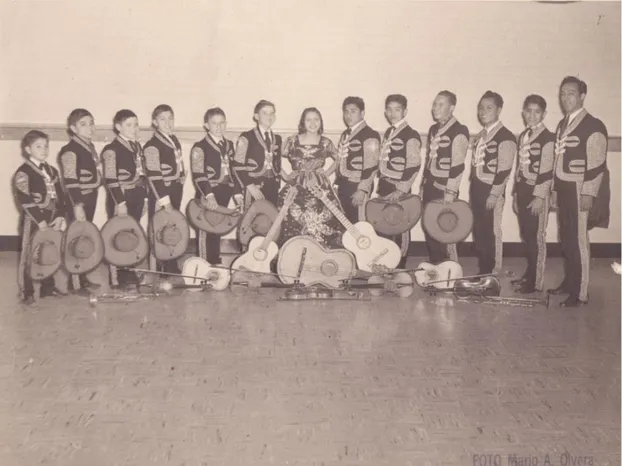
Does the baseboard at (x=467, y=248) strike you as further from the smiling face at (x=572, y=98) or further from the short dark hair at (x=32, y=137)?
the smiling face at (x=572, y=98)

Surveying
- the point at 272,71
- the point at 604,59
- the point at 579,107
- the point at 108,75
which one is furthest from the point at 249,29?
the point at 604,59

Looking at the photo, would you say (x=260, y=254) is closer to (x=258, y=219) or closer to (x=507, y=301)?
(x=258, y=219)

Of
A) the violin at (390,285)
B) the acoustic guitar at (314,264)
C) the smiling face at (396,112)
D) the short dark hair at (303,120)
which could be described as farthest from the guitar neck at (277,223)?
the smiling face at (396,112)

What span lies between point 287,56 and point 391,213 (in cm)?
137

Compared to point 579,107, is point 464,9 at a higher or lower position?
higher

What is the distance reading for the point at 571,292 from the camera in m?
4.88

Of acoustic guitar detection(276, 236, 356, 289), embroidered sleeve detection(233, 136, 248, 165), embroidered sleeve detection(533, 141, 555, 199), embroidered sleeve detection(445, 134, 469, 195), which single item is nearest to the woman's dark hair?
embroidered sleeve detection(233, 136, 248, 165)

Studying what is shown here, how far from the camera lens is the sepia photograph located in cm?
438

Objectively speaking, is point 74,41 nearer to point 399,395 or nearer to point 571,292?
point 399,395

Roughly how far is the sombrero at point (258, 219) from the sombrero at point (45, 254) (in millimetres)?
1226

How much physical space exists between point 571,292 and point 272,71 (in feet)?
8.59

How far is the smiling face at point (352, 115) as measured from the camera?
506 cm

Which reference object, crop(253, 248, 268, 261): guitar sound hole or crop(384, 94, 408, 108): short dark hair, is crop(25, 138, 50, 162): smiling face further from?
crop(384, 94, 408, 108): short dark hair

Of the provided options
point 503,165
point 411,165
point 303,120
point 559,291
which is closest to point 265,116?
point 303,120
